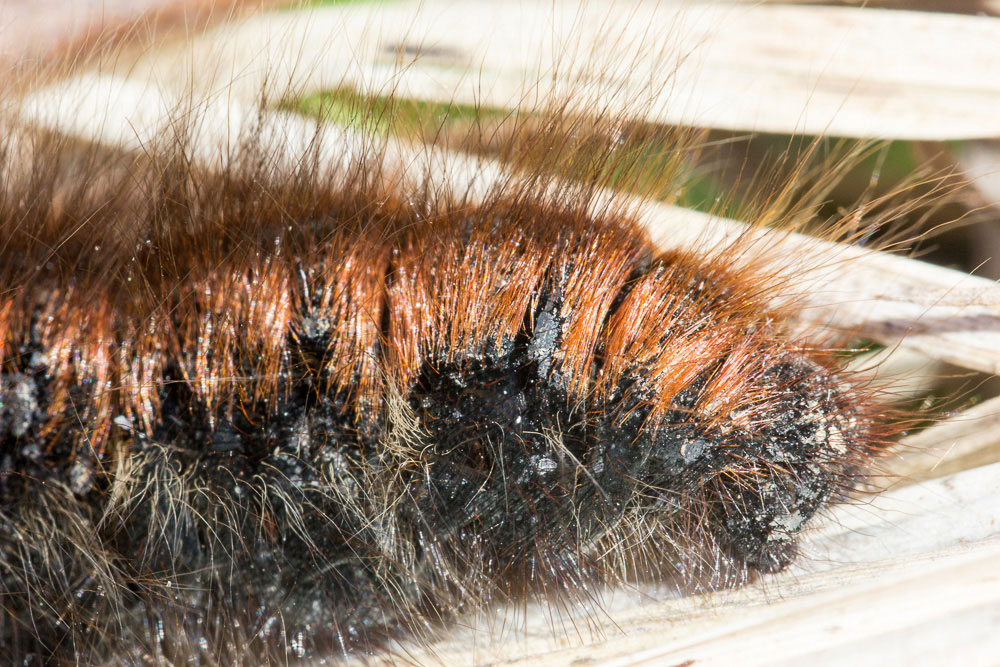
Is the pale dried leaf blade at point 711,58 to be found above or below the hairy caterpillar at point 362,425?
above

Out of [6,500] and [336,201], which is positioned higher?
[336,201]

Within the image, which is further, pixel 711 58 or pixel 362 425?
pixel 711 58

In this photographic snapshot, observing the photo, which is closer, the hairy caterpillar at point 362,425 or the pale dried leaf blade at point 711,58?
the hairy caterpillar at point 362,425

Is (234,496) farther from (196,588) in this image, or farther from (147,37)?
(147,37)

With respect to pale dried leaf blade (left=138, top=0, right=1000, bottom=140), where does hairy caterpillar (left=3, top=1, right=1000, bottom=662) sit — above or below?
below

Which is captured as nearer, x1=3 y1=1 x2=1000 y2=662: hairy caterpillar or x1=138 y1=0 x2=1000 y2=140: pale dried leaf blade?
x1=3 y1=1 x2=1000 y2=662: hairy caterpillar

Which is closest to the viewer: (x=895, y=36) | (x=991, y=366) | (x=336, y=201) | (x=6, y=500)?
(x=6, y=500)

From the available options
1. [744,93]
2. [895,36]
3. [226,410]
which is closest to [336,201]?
[226,410]

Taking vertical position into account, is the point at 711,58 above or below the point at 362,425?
above
